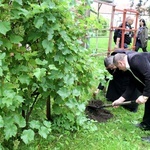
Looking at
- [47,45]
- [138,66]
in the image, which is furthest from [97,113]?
[47,45]

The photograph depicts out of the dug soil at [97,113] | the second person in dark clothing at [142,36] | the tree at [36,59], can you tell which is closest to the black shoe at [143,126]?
the dug soil at [97,113]

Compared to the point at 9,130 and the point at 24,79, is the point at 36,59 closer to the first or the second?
the point at 24,79

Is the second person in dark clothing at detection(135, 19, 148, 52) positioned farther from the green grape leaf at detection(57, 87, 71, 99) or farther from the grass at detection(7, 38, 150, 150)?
the green grape leaf at detection(57, 87, 71, 99)

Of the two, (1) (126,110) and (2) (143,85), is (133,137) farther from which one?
(1) (126,110)

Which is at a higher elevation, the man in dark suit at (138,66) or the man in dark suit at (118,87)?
the man in dark suit at (138,66)

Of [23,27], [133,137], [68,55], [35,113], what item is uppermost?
[23,27]

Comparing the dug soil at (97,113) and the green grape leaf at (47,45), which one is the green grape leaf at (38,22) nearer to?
the green grape leaf at (47,45)

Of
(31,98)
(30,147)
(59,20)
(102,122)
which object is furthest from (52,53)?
(102,122)

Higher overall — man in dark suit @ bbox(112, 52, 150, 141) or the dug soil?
man in dark suit @ bbox(112, 52, 150, 141)

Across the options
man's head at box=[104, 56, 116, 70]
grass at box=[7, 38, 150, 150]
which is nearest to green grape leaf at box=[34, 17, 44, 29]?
grass at box=[7, 38, 150, 150]

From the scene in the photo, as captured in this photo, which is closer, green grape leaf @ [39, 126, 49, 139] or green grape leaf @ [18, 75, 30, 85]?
green grape leaf @ [18, 75, 30, 85]

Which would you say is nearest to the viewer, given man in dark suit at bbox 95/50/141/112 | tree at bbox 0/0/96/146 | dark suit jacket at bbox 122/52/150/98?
tree at bbox 0/0/96/146

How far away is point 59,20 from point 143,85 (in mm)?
2120

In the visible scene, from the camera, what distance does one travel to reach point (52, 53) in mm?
2666
